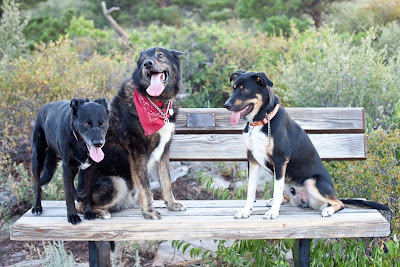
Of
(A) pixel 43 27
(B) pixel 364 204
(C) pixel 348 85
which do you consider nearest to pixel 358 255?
(B) pixel 364 204

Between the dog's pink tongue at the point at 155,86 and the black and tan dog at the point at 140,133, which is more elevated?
the dog's pink tongue at the point at 155,86

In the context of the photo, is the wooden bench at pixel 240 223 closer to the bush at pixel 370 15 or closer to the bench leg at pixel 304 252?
the bench leg at pixel 304 252

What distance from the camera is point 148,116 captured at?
334 cm

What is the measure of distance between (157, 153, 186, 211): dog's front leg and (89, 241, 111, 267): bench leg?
552 mm

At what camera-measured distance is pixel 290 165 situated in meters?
3.43

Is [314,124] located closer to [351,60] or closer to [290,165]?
[290,165]

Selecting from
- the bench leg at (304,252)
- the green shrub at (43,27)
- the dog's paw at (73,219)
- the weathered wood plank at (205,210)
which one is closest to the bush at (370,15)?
the green shrub at (43,27)

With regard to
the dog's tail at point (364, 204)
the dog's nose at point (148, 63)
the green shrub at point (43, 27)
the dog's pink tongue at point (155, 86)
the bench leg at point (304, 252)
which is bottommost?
the bench leg at point (304, 252)

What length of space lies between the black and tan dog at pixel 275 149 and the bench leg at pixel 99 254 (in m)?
1.02

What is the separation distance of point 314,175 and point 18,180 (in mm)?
3715

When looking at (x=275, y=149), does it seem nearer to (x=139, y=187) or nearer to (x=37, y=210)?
(x=139, y=187)

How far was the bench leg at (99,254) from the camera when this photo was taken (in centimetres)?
335

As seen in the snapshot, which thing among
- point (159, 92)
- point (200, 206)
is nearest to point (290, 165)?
point (200, 206)

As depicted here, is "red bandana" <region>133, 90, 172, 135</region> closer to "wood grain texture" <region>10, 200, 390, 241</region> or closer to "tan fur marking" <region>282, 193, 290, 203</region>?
"wood grain texture" <region>10, 200, 390, 241</region>
